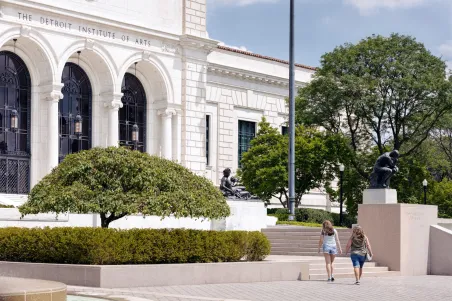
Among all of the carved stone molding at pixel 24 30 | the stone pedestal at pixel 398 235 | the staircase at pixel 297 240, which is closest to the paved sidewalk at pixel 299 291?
the stone pedestal at pixel 398 235

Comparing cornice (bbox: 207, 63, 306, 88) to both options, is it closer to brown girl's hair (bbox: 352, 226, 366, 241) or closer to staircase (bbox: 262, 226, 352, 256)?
staircase (bbox: 262, 226, 352, 256)

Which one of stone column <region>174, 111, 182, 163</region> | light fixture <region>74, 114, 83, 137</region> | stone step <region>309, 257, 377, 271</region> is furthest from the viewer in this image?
stone column <region>174, 111, 182, 163</region>

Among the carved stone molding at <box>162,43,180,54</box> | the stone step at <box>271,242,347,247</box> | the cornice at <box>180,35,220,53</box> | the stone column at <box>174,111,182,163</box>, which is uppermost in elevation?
the cornice at <box>180,35,220,53</box>

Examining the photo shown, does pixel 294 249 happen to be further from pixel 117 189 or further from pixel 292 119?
pixel 117 189

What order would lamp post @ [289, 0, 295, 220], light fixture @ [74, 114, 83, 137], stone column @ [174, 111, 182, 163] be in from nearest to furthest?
1. lamp post @ [289, 0, 295, 220]
2. light fixture @ [74, 114, 83, 137]
3. stone column @ [174, 111, 182, 163]

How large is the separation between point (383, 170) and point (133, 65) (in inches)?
821

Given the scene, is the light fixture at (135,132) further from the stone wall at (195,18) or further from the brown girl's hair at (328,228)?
the brown girl's hair at (328,228)

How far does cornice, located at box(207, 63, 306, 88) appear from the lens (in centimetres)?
5631

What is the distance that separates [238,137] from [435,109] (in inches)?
579

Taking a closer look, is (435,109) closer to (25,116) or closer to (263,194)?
(263,194)

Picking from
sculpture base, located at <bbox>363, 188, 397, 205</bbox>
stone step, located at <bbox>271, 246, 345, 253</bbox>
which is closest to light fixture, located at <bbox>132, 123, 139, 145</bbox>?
stone step, located at <bbox>271, 246, 345, 253</bbox>

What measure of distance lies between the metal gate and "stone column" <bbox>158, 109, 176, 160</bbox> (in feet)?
27.7

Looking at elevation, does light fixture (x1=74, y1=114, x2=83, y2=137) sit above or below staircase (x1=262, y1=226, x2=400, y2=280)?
above

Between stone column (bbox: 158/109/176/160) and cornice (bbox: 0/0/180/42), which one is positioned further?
stone column (bbox: 158/109/176/160)
